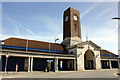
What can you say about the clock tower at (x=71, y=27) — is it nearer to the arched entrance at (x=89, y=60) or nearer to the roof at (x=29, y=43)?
the roof at (x=29, y=43)

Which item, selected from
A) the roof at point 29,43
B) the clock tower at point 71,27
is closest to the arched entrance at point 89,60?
the clock tower at point 71,27

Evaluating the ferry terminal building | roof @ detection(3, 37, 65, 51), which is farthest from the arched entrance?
roof @ detection(3, 37, 65, 51)

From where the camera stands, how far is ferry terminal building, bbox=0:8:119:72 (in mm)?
28906

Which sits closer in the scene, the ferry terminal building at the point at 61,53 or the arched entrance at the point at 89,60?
the ferry terminal building at the point at 61,53

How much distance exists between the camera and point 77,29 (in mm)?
47281

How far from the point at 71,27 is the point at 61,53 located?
11912mm

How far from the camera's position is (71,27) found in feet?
149

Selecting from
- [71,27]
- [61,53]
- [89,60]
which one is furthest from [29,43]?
[89,60]

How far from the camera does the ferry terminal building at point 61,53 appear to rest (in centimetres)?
2891

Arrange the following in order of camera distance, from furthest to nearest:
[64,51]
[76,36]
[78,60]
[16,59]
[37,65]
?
[76,36], [64,51], [78,60], [37,65], [16,59]

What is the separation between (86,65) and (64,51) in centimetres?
1032

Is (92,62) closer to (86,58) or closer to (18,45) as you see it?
(86,58)

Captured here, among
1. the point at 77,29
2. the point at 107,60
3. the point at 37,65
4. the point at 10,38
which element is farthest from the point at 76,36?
the point at 10,38

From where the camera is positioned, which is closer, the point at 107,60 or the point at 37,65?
the point at 37,65
